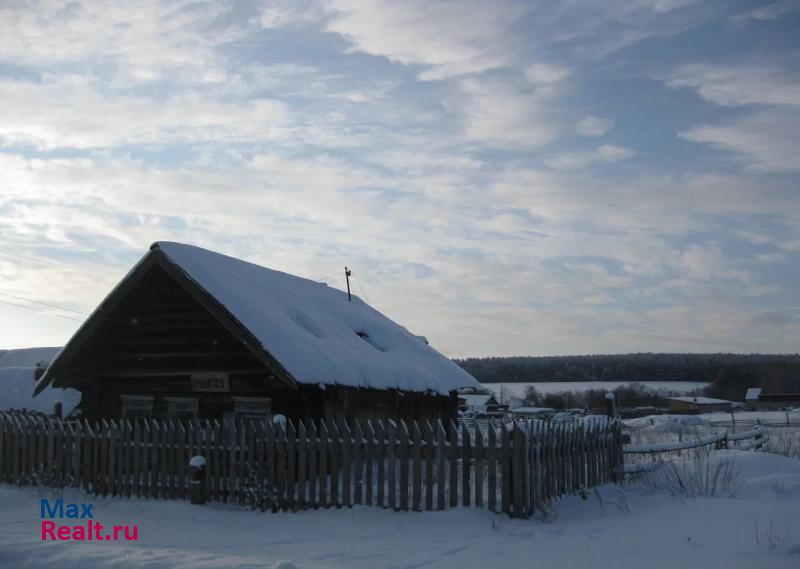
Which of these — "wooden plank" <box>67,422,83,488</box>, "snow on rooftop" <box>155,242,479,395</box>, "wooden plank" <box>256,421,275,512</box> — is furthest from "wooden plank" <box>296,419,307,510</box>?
"wooden plank" <box>67,422,83,488</box>

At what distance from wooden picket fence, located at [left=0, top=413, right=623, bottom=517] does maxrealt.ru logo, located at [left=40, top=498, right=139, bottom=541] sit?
4.12 ft

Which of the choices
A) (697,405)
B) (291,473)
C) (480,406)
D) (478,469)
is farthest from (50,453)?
(697,405)

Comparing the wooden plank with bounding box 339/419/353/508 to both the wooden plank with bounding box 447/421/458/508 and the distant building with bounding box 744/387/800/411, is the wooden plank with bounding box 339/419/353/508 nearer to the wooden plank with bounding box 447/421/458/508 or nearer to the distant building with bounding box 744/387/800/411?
the wooden plank with bounding box 447/421/458/508

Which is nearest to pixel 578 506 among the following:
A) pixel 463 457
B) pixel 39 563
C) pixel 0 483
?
pixel 463 457

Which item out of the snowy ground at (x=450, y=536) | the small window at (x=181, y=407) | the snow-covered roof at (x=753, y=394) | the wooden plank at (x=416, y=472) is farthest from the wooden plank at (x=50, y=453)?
the snow-covered roof at (x=753, y=394)

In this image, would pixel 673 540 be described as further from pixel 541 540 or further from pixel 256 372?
pixel 256 372

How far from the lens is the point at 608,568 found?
290 inches

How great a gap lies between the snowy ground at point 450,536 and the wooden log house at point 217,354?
3.31 meters

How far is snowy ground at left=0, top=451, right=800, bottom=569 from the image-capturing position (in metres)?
7.74

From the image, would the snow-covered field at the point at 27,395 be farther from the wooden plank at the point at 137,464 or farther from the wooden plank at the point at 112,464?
the wooden plank at the point at 137,464

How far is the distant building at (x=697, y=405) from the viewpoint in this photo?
339ft

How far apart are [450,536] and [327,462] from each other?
3524 millimetres

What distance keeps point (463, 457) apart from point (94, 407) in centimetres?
1083

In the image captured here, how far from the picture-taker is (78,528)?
1056 cm
